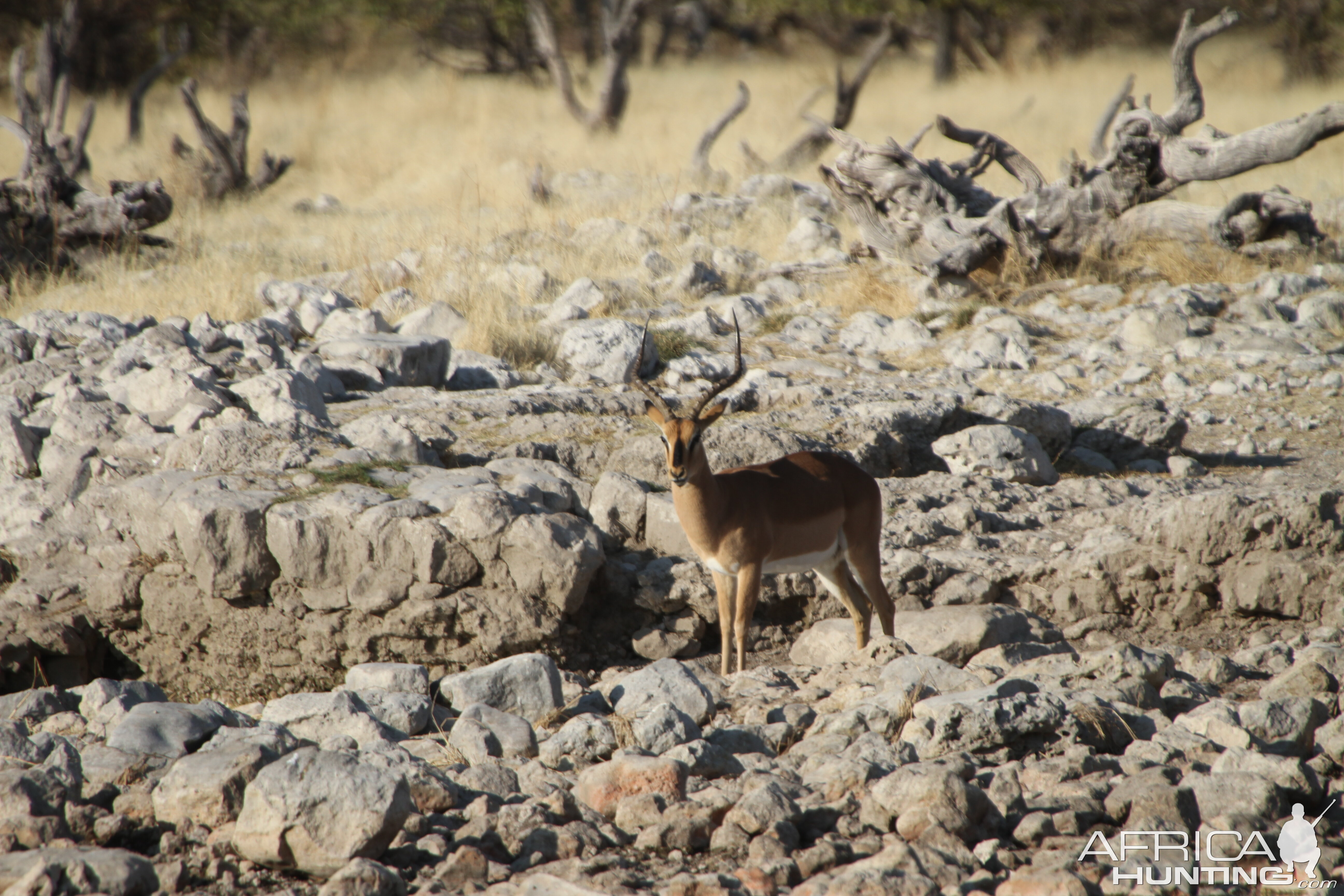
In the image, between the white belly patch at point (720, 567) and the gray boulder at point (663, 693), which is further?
the white belly patch at point (720, 567)

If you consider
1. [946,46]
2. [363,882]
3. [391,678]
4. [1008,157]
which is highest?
[946,46]

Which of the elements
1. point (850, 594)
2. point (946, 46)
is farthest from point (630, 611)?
point (946, 46)

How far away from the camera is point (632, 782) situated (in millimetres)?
3572

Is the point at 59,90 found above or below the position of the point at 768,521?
above

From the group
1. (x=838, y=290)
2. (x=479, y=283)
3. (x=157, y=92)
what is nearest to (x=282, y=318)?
(x=479, y=283)

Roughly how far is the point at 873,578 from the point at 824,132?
12.8m

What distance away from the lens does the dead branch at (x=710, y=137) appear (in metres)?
17.6

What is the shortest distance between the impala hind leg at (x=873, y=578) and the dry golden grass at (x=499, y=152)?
15.0ft

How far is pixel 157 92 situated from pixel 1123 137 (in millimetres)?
23800

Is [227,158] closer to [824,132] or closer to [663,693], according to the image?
[824,132]

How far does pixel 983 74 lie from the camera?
28281mm

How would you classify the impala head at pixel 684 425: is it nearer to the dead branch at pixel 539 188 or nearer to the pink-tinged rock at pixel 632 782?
the pink-tinged rock at pixel 632 782

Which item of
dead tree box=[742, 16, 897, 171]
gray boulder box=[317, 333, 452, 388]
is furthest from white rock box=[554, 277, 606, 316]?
dead tree box=[742, 16, 897, 171]

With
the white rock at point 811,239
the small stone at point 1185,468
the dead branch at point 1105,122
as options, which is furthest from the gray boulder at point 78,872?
the dead branch at point 1105,122
